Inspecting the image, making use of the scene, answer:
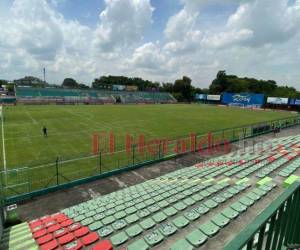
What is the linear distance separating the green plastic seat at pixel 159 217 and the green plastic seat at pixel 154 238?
774 millimetres

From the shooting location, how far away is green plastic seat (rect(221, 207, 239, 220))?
6.97 metres

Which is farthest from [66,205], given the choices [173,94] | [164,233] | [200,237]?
[173,94]

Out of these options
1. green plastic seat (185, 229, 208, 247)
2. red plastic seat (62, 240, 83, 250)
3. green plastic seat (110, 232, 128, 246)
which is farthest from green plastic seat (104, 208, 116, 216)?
green plastic seat (185, 229, 208, 247)

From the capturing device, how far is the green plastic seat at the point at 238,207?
7.32 meters

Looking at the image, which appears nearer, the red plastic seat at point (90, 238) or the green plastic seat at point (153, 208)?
the red plastic seat at point (90, 238)

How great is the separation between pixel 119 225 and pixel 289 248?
523 centimetres

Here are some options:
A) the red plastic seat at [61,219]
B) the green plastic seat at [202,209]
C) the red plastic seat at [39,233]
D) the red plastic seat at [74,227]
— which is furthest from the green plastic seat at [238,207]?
the red plastic seat at [39,233]

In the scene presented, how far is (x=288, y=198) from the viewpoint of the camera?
279cm

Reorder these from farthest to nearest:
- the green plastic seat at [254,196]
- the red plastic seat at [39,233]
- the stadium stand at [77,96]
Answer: the stadium stand at [77,96] < the green plastic seat at [254,196] < the red plastic seat at [39,233]

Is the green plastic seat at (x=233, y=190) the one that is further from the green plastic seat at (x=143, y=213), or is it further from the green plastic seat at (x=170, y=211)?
the green plastic seat at (x=143, y=213)

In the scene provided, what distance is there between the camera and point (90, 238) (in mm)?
6648

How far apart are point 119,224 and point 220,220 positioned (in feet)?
10.6

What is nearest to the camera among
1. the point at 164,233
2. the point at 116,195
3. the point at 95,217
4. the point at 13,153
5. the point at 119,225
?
the point at 164,233

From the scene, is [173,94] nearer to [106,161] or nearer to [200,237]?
[106,161]
